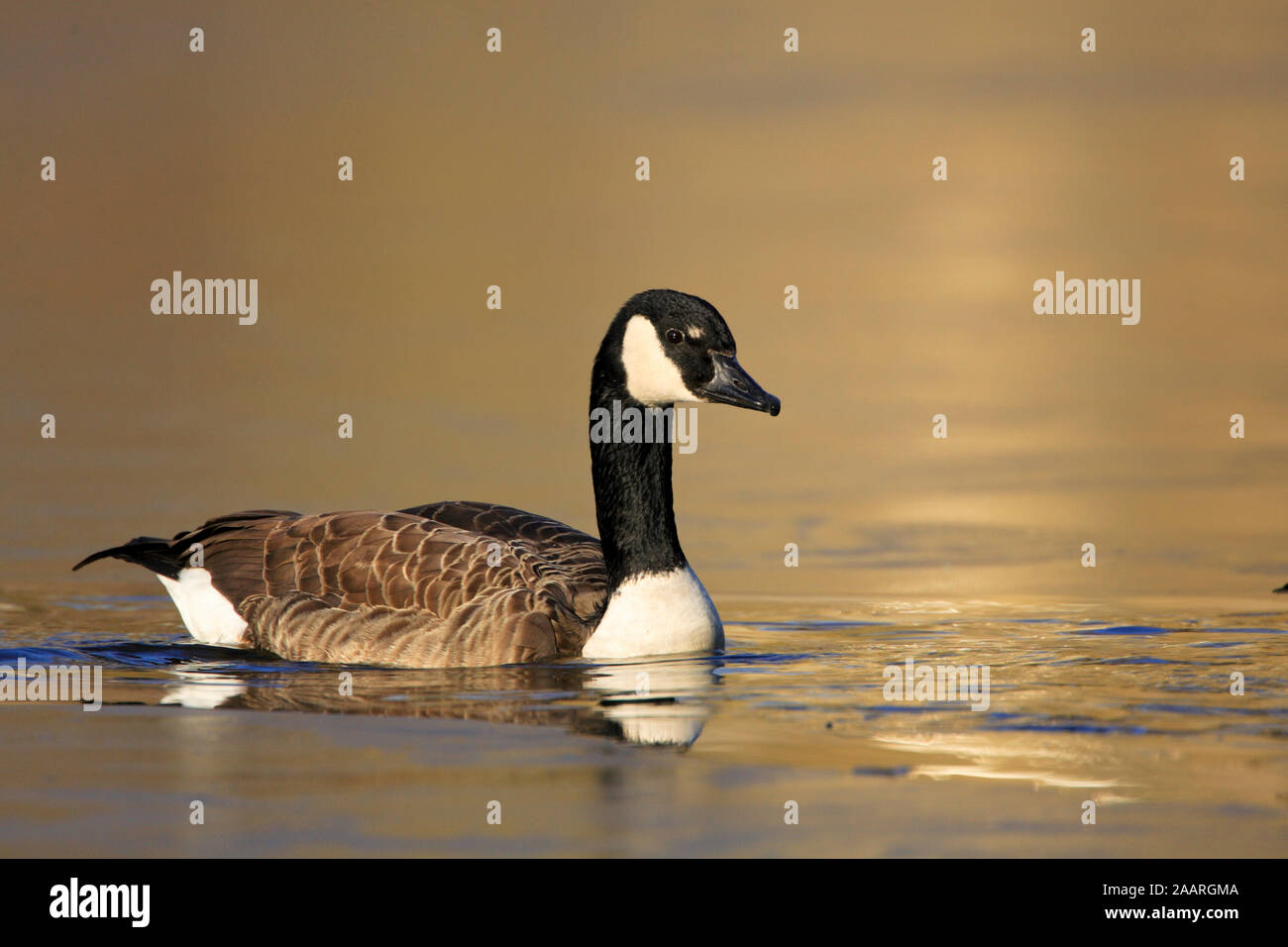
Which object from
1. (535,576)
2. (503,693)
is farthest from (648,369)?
(503,693)

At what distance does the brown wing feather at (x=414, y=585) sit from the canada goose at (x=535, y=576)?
1 centimetres

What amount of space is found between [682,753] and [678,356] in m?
3.45

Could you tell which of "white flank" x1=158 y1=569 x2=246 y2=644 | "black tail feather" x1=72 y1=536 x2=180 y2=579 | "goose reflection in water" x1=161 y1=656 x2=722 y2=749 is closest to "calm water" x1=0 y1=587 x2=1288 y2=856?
"goose reflection in water" x1=161 y1=656 x2=722 y2=749

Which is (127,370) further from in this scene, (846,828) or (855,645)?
(846,828)

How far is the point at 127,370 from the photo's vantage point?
25.4 metres

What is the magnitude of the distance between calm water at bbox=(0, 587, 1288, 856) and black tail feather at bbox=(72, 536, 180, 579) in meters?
0.70

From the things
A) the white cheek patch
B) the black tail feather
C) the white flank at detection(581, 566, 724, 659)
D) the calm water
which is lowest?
the calm water

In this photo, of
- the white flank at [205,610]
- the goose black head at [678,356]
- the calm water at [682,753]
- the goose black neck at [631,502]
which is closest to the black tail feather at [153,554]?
the white flank at [205,610]

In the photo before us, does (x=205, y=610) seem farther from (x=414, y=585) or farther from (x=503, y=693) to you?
(x=503, y=693)

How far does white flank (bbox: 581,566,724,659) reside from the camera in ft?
36.3

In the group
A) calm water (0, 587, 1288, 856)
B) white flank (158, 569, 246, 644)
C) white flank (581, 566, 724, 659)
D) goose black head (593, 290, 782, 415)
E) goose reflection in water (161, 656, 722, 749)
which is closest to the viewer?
calm water (0, 587, 1288, 856)

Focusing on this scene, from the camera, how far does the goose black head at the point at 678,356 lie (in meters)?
11.3

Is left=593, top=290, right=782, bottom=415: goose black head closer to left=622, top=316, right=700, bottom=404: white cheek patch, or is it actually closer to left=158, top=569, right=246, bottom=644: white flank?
left=622, top=316, right=700, bottom=404: white cheek patch

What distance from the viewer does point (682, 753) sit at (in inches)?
337
